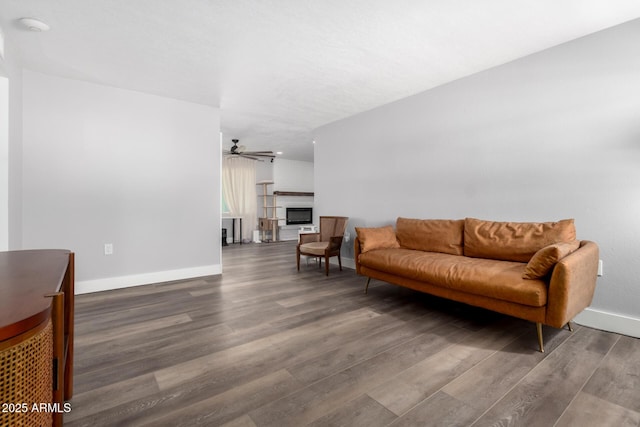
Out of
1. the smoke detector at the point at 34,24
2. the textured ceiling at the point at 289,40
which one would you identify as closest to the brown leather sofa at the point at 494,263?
the textured ceiling at the point at 289,40

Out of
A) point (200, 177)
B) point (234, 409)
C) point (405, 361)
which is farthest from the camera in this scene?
point (200, 177)

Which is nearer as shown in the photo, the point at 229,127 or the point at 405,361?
the point at 405,361

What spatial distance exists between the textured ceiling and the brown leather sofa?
1629mm

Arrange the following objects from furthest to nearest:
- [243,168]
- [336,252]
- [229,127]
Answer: [243,168]
[229,127]
[336,252]

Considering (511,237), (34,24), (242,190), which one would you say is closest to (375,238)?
(511,237)

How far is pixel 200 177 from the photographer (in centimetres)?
416

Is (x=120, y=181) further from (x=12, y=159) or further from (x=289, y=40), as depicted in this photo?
(x=289, y=40)

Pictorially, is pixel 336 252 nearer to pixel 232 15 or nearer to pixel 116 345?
Answer: pixel 116 345

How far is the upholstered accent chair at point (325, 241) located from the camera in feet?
14.0

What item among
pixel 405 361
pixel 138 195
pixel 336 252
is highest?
pixel 138 195

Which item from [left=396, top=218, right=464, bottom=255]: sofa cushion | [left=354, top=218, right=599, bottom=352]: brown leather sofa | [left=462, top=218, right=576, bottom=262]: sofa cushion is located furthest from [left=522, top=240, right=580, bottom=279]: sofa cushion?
[left=396, top=218, right=464, bottom=255]: sofa cushion

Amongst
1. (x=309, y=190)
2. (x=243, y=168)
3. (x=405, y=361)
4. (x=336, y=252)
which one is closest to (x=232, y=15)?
(x=405, y=361)

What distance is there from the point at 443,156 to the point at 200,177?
327 centimetres

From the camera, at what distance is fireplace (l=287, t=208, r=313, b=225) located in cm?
863
